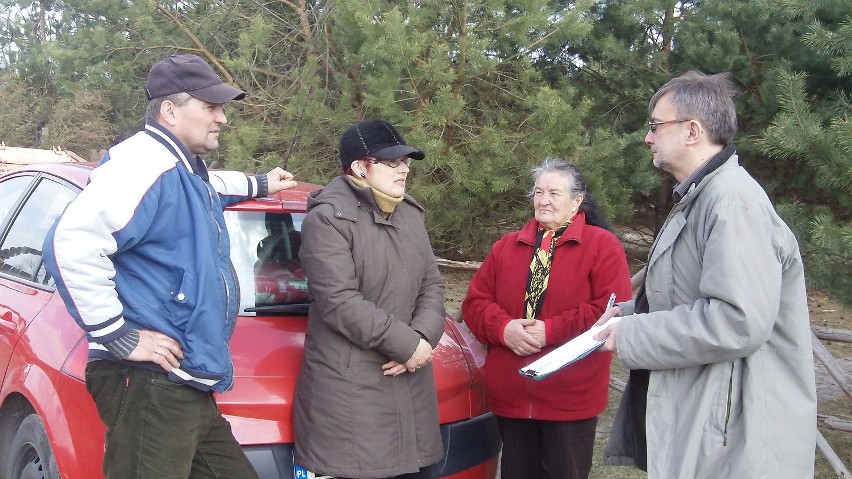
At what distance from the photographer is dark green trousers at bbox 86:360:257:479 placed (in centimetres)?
234

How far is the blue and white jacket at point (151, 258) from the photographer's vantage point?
2.17 metres

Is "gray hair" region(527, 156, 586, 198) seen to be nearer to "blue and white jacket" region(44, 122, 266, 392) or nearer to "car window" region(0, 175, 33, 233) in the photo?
"blue and white jacket" region(44, 122, 266, 392)

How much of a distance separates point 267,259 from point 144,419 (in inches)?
44.1

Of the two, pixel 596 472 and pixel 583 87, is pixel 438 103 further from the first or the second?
pixel 596 472

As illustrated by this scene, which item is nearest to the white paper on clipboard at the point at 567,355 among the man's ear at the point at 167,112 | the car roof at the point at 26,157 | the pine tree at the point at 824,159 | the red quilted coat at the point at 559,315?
the red quilted coat at the point at 559,315

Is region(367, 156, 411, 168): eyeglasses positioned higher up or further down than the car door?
higher up

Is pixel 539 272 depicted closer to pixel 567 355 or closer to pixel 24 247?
pixel 567 355

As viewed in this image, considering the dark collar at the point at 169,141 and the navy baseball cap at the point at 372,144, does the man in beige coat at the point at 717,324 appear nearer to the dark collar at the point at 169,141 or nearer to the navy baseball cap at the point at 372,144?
the navy baseball cap at the point at 372,144

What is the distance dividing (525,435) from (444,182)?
3424 millimetres

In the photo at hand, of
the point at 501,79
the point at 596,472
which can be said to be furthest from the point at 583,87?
the point at 596,472

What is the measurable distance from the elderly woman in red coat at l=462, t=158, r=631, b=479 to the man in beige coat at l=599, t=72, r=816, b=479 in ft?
2.38

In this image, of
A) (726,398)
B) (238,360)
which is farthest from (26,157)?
(726,398)

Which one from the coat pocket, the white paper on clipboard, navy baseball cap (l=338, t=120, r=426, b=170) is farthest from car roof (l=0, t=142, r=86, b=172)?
the coat pocket

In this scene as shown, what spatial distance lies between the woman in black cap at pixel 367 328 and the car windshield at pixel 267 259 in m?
0.51
